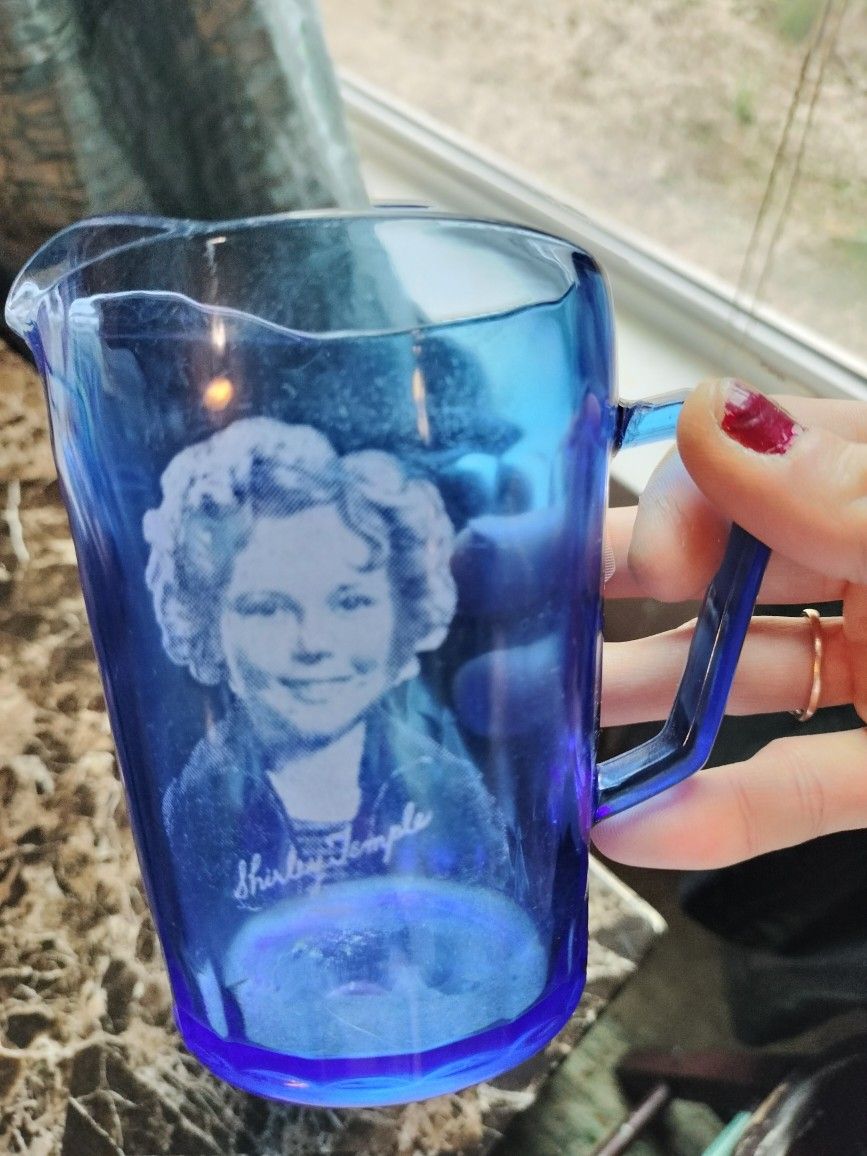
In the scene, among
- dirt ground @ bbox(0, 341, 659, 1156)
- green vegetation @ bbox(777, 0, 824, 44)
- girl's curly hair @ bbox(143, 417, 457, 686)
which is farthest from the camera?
green vegetation @ bbox(777, 0, 824, 44)

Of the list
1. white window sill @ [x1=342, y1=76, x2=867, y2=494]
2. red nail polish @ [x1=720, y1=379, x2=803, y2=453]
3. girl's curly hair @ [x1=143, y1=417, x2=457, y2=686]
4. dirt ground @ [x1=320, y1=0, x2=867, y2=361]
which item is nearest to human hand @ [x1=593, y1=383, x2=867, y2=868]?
red nail polish @ [x1=720, y1=379, x2=803, y2=453]

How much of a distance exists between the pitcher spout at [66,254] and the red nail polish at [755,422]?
184mm

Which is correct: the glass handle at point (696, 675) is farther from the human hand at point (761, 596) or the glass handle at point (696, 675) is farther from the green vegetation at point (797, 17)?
the green vegetation at point (797, 17)

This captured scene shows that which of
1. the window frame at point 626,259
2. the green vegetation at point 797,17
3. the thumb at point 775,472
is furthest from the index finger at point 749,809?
the green vegetation at point 797,17

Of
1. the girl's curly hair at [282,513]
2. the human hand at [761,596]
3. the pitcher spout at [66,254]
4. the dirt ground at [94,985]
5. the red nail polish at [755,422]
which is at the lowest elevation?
the dirt ground at [94,985]

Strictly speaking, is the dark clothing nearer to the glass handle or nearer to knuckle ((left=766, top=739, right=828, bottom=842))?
the glass handle

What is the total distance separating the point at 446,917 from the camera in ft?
1.04

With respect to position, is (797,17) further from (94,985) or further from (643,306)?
(94,985)

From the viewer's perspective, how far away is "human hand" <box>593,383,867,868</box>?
33 cm

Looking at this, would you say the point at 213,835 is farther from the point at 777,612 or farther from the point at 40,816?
the point at 777,612

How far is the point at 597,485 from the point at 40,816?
292 mm

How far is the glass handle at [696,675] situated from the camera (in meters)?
0.33

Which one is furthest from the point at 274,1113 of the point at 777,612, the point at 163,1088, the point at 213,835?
the point at 777,612

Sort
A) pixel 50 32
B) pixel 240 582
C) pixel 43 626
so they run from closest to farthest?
pixel 240 582
pixel 43 626
pixel 50 32
